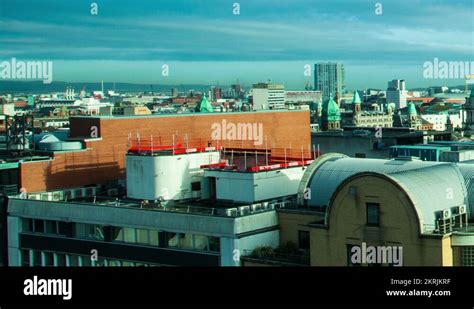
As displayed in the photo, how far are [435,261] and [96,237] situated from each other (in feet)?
38.5

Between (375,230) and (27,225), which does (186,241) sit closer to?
(375,230)

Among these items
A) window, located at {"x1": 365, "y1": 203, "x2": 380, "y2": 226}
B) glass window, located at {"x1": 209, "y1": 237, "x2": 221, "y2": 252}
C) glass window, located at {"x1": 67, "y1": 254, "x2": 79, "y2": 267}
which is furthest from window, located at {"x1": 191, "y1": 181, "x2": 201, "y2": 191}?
window, located at {"x1": 365, "y1": 203, "x2": 380, "y2": 226}

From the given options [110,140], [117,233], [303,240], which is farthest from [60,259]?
[303,240]

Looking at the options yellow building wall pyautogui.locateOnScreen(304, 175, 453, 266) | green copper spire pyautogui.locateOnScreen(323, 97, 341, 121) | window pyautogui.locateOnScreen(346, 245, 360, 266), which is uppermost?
green copper spire pyautogui.locateOnScreen(323, 97, 341, 121)

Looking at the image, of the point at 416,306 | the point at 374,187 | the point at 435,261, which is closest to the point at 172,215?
the point at 374,187

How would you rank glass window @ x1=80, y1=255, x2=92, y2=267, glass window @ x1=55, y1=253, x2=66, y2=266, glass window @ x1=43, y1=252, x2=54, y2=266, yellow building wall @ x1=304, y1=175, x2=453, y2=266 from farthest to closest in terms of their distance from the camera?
1. glass window @ x1=43, y1=252, x2=54, y2=266
2. glass window @ x1=55, y1=253, x2=66, y2=266
3. glass window @ x1=80, y1=255, x2=92, y2=267
4. yellow building wall @ x1=304, y1=175, x2=453, y2=266

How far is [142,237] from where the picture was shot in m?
26.5

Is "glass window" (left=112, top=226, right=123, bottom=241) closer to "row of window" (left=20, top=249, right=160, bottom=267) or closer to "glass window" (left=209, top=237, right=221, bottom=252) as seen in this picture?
"row of window" (left=20, top=249, right=160, bottom=267)

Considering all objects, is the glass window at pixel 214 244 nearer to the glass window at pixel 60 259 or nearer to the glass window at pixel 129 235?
the glass window at pixel 129 235

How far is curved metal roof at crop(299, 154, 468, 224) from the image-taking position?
2161 centimetres

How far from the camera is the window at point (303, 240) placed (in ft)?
81.7

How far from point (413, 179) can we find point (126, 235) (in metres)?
9.55

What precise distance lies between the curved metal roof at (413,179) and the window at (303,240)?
3.68ft

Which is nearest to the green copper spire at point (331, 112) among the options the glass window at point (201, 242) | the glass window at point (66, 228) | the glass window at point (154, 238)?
the glass window at point (66, 228)
